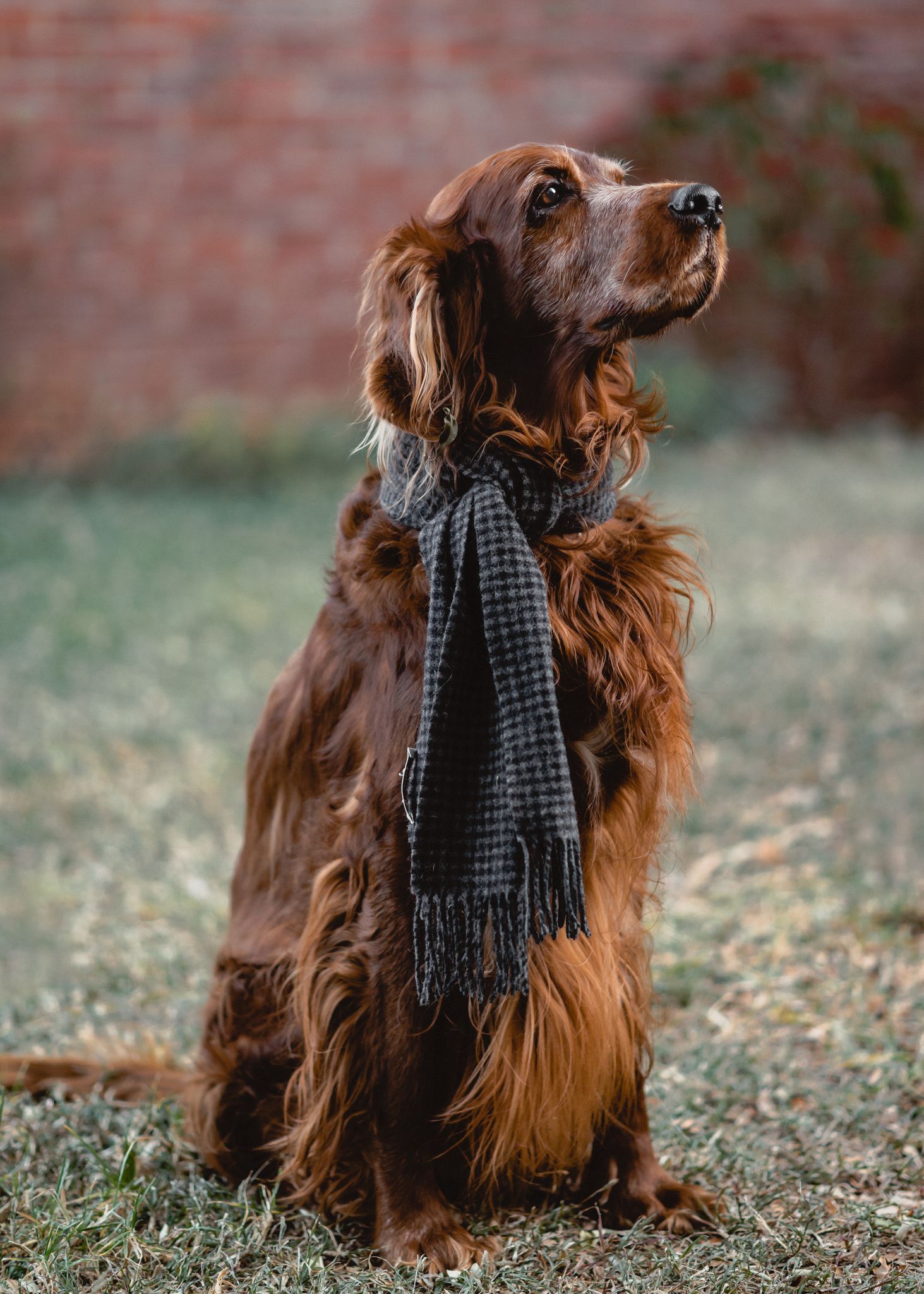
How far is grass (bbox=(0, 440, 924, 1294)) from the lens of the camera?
190 centimetres

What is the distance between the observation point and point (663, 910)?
239cm

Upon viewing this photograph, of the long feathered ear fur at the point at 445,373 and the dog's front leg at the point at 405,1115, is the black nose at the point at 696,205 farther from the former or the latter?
the dog's front leg at the point at 405,1115

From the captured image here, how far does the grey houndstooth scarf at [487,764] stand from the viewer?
1690mm

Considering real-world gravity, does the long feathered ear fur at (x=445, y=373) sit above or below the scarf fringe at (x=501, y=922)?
above

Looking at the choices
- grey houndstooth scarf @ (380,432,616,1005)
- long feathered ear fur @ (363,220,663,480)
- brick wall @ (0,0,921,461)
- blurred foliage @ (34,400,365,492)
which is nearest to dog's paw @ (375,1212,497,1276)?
grey houndstooth scarf @ (380,432,616,1005)

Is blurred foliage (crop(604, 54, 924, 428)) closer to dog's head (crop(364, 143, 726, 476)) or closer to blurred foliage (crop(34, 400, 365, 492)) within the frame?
blurred foliage (crop(34, 400, 365, 492))

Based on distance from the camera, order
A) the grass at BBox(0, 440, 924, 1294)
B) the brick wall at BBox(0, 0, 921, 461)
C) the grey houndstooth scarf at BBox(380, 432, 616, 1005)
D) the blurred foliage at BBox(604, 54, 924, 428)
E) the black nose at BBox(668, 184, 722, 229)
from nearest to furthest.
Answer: the grey houndstooth scarf at BBox(380, 432, 616, 1005) < the black nose at BBox(668, 184, 722, 229) < the grass at BBox(0, 440, 924, 1294) < the brick wall at BBox(0, 0, 921, 461) < the blurred foliage at BBox(604, 54, 924, 428)

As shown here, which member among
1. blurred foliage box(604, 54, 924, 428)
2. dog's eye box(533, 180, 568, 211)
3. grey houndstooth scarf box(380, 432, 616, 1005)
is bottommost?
grey houndstooth scarf box(380, 432, 616, 1005)

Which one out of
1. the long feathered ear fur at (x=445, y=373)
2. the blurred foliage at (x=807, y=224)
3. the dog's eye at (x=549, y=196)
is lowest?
the long feathered ear fur at (x=445, y=373)

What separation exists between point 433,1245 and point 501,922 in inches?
19.3

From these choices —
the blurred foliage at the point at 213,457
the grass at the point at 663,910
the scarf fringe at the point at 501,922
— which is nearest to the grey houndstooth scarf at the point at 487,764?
the scarf fringe at the point at 501,922

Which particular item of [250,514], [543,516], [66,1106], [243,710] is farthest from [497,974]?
[250,514]

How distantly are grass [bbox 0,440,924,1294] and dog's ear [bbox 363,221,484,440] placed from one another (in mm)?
1145

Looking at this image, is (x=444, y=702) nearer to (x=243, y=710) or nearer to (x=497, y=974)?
(x=497, y=974)
